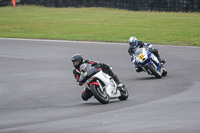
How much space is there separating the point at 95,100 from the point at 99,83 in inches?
41.6

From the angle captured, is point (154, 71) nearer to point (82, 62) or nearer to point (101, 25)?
point (82, 62)

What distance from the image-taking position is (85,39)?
2472cm

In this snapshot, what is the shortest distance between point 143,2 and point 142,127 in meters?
30.9

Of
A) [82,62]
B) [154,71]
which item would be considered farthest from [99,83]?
[154,71]

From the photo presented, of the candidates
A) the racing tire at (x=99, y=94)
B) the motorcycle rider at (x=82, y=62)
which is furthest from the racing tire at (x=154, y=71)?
the racing tire at (x=99, y=94)

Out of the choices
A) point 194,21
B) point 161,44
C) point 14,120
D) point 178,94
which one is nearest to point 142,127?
point 14,120

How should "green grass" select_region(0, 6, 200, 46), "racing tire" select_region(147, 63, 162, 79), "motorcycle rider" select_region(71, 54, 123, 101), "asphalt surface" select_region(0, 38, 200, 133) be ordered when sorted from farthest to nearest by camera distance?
1. "green grass" select_region(0, 6, 200, 46)
2. "racing tire" select_region(147, 63, 162, 79)
3. "motorcycle rider" select_region(71, 54, 123, 101)
4. "asphalt surface" select_region(0, 38, 200, 133)

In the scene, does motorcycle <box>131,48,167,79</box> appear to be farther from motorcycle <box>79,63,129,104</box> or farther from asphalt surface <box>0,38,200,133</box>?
motorcycle <box>79,63,129,104</box>

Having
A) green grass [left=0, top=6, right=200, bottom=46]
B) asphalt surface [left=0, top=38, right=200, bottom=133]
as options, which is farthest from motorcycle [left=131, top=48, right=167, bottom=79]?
green grass [left=0, top=6, right=200, bottom=46]

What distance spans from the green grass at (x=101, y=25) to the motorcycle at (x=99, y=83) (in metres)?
12.1

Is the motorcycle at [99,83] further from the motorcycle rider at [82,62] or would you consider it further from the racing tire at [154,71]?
the racing tire at [154,71]

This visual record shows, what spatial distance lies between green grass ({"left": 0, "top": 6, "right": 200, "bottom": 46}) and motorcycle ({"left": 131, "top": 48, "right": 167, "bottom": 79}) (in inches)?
325

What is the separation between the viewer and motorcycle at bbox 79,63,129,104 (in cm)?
927

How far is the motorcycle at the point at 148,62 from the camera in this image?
1274cm
